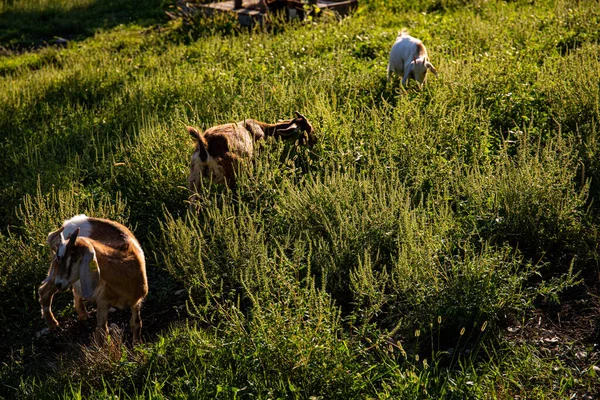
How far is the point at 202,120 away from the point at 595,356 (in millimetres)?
5278

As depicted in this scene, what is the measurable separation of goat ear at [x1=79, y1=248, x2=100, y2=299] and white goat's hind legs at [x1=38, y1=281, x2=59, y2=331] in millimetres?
393

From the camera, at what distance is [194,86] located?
9.62 meters

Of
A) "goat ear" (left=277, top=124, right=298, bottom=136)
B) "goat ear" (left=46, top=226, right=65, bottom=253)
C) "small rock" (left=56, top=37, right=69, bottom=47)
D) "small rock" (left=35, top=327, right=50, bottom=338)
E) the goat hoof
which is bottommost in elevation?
"small rock" (left=35, top=327, right=50, bottom=338)

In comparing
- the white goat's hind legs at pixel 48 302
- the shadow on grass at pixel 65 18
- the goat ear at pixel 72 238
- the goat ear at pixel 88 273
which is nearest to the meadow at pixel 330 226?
the white goat's hind legs at pixel 48 302

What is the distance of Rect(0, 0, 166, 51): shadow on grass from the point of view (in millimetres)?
15670

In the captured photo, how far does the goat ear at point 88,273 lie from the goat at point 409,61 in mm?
5134

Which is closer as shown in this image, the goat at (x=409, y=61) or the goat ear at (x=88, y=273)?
the goat ear at (x=88, y=273)

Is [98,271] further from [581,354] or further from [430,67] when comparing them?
[430,67]

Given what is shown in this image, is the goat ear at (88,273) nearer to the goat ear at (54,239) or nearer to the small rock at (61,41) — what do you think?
the goat ear at (54,239)

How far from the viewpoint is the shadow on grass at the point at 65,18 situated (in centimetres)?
1567

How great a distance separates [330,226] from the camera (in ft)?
19.0

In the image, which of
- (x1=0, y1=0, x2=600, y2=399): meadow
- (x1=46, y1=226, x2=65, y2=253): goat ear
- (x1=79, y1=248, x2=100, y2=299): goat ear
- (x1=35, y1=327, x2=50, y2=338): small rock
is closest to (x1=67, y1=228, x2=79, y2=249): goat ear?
(x1=79, y1=248, x2=100, y2=299): goat ear

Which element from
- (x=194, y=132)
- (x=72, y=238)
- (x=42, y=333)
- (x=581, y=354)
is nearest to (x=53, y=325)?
(x=42, y=333)

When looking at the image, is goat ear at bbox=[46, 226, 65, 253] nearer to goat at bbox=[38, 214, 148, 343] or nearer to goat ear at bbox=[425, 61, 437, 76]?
goat at bbox=[38, 214, 148, 343]
